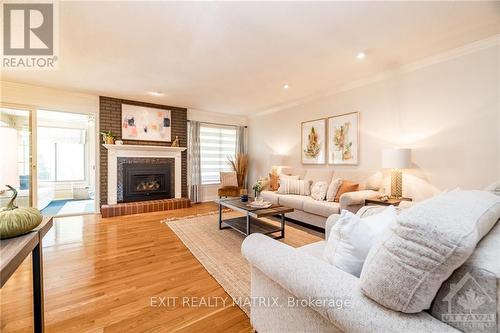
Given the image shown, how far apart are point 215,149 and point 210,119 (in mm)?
817

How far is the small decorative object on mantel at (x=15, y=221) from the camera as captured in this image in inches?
39.0

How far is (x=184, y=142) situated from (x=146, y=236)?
9.37 ft

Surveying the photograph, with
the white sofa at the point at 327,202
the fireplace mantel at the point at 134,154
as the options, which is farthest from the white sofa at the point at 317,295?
the fireplace mantel at the point at 134,154

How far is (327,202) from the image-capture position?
335 centimetres

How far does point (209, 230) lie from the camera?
3.32 meters

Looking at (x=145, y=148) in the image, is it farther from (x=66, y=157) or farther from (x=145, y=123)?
(x=66, y=157)

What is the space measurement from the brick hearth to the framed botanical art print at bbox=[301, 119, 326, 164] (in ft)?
9.62

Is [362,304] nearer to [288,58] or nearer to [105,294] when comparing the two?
[105,294]

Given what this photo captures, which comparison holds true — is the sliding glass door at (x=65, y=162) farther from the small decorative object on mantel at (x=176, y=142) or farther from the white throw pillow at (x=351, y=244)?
the white throw pillow at (x=351, y=244)

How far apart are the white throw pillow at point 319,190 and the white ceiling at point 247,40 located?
1736 millimetres

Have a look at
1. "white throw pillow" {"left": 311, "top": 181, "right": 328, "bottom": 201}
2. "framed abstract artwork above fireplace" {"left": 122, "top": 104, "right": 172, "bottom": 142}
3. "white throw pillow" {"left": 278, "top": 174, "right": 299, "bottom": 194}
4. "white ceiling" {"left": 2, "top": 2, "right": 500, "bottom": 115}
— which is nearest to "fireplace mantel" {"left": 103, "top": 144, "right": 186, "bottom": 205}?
"framed abstract artwork above fireplace" {"left": 122, "top": 104, "right": 172, "bottom": 142}

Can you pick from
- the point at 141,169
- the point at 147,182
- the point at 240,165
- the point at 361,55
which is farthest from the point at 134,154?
the point at 361,55

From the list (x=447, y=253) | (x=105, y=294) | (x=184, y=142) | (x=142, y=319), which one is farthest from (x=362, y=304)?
(x=184, y=142)

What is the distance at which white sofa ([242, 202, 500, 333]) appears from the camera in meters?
0.67
